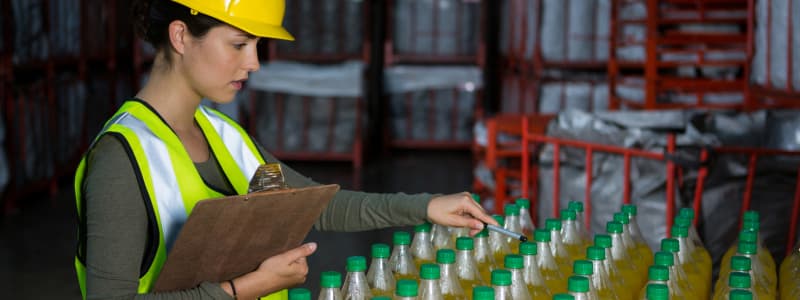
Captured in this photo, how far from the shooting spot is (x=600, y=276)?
2527 millimetres

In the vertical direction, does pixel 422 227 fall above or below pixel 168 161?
below

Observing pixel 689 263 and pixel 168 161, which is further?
pixel 689 263

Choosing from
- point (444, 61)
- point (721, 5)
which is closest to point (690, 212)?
point (721, 5)

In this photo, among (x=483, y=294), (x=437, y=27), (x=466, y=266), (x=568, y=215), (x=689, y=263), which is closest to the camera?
(x=483, y=294)

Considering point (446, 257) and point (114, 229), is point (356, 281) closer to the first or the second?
point (446, 257)

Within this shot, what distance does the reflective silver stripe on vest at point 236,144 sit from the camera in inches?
108

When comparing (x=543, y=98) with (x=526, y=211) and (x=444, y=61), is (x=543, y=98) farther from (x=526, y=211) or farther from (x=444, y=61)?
(x=526, y=211)

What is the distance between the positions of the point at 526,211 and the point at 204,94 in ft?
4.05

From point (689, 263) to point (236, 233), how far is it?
55.6 inches

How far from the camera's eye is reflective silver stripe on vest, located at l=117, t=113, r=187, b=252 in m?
2.33

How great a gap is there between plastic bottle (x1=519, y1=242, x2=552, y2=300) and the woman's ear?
0.97 meters

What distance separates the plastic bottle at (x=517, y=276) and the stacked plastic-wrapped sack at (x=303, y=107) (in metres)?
10.3

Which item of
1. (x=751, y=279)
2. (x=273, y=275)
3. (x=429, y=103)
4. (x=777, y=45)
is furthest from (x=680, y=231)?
(x=429, y=103)

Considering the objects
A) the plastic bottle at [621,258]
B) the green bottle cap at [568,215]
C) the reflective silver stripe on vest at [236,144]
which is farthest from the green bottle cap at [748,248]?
the reflective silver stripe on vest at [236,144]
